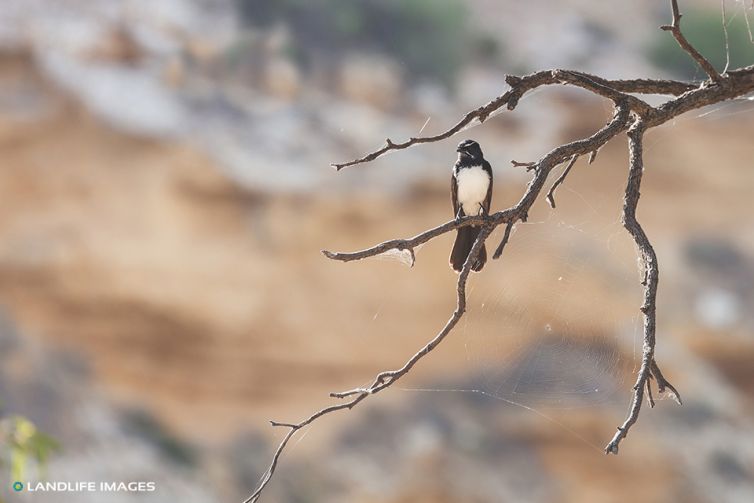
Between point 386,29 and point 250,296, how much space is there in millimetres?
3362

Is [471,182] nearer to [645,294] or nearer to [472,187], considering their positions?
[472,187]

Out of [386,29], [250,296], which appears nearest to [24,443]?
[250,296]

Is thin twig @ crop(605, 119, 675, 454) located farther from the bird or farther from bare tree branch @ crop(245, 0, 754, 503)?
the bird

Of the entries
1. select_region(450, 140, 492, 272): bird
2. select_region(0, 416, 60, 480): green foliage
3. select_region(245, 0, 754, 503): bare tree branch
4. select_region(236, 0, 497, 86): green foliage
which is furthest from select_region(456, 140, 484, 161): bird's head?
select_region(236, 0, 497, 86): green foliage

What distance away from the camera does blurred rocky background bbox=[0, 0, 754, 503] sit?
817cm

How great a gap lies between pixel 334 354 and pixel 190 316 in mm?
1222

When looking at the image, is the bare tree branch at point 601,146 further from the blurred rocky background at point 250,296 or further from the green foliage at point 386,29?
the green foliage at point 386,29

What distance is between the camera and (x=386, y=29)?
10.2m

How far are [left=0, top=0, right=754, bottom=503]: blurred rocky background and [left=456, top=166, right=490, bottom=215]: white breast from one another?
4.71 m

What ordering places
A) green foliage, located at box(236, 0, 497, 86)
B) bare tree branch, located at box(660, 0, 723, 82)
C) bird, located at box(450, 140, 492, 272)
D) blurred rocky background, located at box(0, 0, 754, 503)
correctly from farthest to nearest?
green foliage, located at box(236, 0, 497, 86)
blurred rocky background, located at box(0, 0, 754, 503)
bird, located at box(450, 140, 492, 272)
bare tree branch, located at box(660, 0, 723, 82)

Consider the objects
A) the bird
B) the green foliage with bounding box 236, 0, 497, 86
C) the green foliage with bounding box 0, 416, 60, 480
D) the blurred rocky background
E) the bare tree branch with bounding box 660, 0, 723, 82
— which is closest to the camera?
the bare tree branch with bounding box 660, 0, 723, 82

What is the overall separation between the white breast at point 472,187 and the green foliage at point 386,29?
5872mm

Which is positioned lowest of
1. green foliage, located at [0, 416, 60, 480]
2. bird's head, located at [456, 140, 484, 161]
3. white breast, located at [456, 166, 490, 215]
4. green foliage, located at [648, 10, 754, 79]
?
green foliage, located at [0, 416, 60, 480]

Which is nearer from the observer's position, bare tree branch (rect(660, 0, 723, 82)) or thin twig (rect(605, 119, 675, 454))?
thin twig (rect(605, 119, 675, 454))
